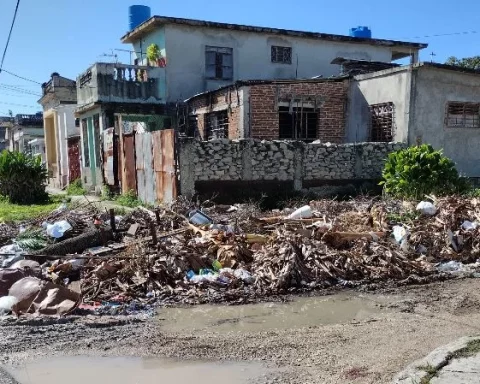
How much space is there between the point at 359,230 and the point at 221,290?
2.91 meters

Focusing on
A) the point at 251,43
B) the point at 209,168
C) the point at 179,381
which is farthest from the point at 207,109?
the point at 179,381

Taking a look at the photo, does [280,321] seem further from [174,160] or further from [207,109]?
[207,109]

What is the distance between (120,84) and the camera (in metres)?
16.5

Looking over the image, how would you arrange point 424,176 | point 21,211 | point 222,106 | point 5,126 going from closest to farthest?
point 424,176, point 21,211, point 222,106, point 5,126

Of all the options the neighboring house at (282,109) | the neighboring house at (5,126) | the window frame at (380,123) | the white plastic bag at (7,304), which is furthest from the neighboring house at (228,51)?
the neighboring house at (5,126)

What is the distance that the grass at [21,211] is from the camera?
37.5ft

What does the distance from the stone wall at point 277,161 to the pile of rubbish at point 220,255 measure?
7.96 feet

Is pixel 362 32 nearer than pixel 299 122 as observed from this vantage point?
No

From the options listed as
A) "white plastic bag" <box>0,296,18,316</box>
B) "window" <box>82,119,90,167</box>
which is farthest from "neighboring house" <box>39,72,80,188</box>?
"white plastic bag" <box>0,296,18,316</box>

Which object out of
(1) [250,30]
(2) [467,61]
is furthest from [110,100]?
(2) [467,61]

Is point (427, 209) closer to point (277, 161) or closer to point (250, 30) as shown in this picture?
point (277, 161)

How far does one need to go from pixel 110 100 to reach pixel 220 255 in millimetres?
11137

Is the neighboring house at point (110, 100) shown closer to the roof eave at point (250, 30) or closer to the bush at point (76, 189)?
the bush at point (76, 189)

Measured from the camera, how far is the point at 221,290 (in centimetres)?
617
